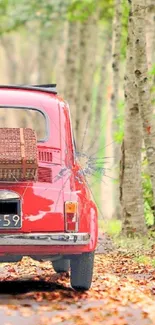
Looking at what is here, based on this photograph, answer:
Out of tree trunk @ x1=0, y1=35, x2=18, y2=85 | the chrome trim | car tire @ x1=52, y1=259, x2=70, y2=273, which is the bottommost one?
car tire @ x1=52, y1=259, x2=70, y2=273

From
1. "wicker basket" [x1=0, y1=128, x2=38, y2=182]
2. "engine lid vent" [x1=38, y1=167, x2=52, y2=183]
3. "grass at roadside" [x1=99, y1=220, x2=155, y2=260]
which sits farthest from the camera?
"grass at roadside" [x1=99, y1=220, x2=155, y2=260]

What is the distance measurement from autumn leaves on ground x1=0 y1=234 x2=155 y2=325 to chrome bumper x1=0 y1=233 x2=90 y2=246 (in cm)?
54

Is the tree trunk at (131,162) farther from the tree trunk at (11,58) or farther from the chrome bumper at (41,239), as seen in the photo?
the tree trunk at (11,58)

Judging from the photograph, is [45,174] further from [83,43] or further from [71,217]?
[83,43]

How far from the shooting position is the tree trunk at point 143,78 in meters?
15.2

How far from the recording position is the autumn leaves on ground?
1000cm

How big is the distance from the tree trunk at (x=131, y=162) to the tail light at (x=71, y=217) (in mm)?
7138

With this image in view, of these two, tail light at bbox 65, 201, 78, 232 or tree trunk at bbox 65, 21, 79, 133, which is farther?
tree trunk at bbox 65, 21, 79, 133

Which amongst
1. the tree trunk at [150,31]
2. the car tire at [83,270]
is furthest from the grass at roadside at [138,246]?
the tree trunk at [150,31]

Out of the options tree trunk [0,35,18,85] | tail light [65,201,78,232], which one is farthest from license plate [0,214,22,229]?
tree trunk [0,35,18,85]

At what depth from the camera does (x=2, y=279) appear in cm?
1291

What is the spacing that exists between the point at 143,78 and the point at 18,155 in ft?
15.4

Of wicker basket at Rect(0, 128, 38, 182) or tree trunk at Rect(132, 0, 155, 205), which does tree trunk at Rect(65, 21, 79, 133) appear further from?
wicker basket at Rect(0, 128, 38, 182)

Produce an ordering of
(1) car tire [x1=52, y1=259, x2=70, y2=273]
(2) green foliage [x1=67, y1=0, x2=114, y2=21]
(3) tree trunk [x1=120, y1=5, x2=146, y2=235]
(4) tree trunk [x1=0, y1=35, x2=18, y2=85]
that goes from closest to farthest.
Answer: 1. (1) car tire [x1=52, y1=259, x2=70, y2=273]
2. (3) tree trunk [x1=120, y1=5, x2=146, y2=235]
3. (2) green foliage [x1=67, y1=0, x2=114, y2=21]
4. (4) tree trunk [x1=0, y1=35, x2=18, y2=85]
